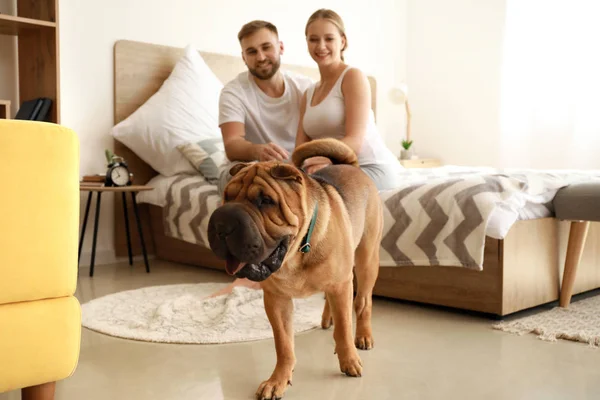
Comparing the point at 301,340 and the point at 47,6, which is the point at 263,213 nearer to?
the point at 301,340

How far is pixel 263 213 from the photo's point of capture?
1374 millimetres

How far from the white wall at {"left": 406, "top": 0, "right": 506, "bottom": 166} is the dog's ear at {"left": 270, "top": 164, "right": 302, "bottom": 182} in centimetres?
432

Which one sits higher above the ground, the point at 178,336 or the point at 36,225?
the point at 36,225

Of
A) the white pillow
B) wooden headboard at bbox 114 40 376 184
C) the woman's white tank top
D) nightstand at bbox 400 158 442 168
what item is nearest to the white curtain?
nightstand at bbox 400 158 442 168

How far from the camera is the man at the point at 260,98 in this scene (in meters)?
2.71

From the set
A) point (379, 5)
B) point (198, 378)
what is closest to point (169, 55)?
point (379, 5)

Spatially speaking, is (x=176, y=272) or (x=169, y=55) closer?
(x=176, y=272)

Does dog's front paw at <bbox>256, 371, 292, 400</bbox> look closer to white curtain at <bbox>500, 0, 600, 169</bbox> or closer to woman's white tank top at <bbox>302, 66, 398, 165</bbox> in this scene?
woman's white tank top at <bbox>302, 66, 398, 165</bbox>

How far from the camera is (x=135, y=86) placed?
3.92 m

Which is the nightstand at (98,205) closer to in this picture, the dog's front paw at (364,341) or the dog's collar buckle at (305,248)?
the dog's front paw at (364,341)

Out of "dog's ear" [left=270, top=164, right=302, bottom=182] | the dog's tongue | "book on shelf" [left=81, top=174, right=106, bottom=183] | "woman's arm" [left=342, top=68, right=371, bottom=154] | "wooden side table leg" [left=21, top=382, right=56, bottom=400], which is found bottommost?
"wooden side table leg" [left=21, top=382, right=56, bottom=400]

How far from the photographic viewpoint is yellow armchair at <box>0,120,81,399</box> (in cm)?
130

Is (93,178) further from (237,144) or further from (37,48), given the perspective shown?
(237,144)

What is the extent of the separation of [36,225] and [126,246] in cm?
263
